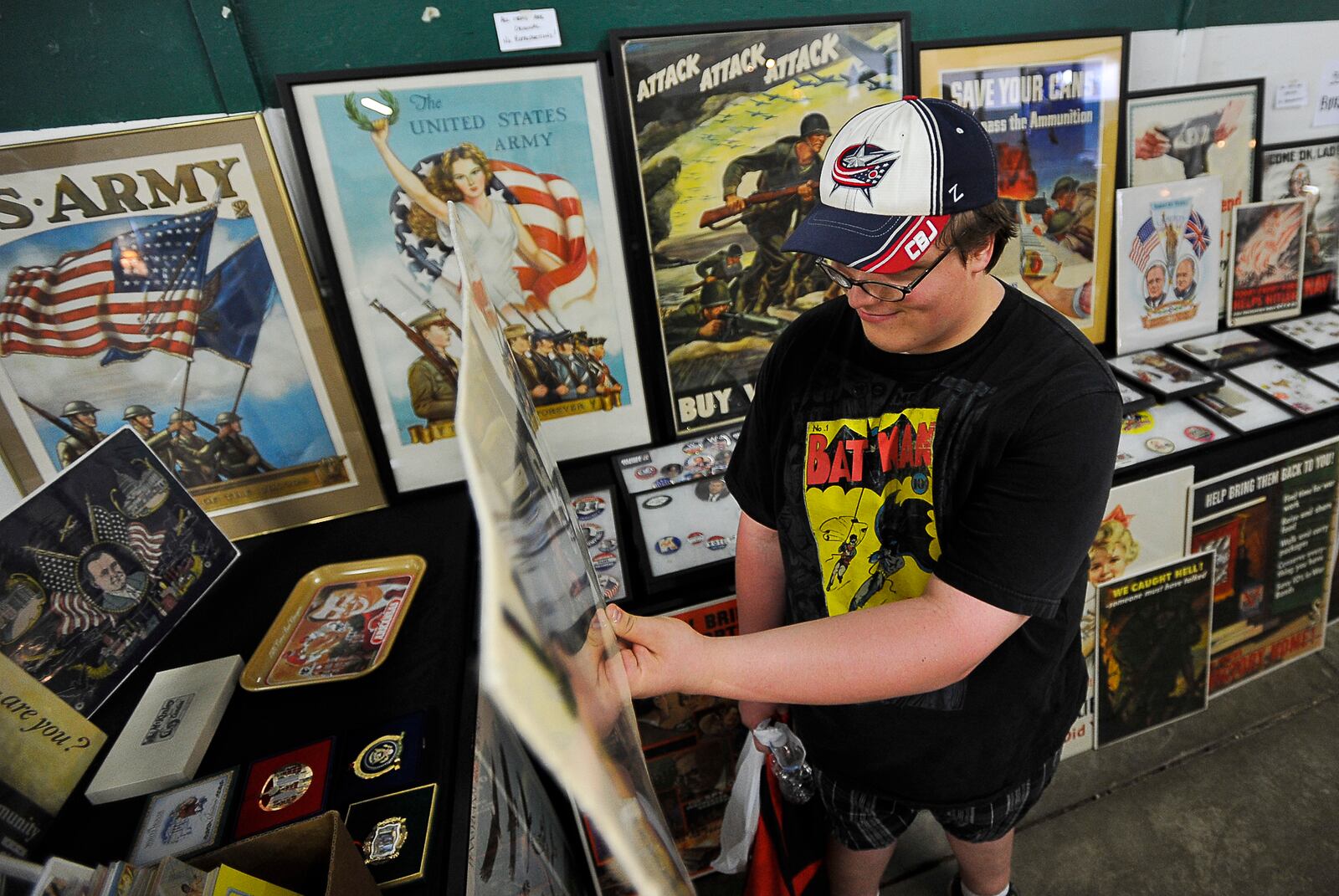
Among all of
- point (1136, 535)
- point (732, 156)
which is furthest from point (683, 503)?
point (1136, 535)

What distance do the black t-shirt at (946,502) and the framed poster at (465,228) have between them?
0.60 m

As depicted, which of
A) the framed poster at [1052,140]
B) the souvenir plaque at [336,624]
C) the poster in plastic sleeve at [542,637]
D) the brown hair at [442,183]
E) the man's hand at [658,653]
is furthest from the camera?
the framed poster at [1052,140]

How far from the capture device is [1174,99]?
1.87m

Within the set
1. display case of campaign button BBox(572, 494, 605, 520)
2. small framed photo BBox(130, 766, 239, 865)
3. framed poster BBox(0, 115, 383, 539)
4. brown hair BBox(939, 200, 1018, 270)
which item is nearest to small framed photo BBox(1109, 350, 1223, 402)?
brown hair BBox(939, 200, 1018, 270)

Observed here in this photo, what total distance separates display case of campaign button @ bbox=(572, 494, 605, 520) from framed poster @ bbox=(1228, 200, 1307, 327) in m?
2.04

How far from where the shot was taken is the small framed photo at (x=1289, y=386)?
1.79m

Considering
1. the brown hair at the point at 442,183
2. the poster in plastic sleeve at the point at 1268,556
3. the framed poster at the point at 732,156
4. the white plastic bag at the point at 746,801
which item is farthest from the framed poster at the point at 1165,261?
the brown hair at the point at 442,183

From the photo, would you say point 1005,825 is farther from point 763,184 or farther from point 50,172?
point 50,172

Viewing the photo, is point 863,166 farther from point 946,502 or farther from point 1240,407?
point 1240,407

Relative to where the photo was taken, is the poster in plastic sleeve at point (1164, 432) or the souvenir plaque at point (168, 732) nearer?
the souvenir plaque at point (168, 732)

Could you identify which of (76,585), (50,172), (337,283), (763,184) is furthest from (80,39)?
(763,184)

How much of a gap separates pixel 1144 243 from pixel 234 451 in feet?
7.88

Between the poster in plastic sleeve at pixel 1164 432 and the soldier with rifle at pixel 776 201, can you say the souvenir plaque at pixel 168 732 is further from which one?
the poster in plastic sleeve at pixel 1164 432

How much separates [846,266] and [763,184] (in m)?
0.81
